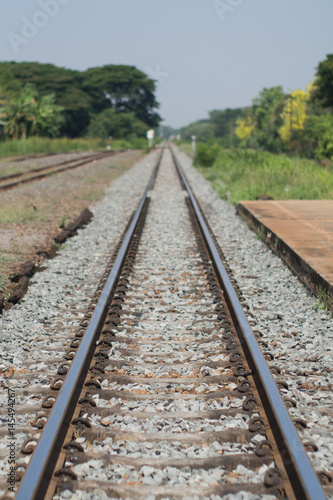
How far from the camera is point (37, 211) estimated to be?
9.79 metres

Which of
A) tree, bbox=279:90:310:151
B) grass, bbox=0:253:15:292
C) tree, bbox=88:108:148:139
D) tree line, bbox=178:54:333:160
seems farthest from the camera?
tree, bbox=279:90:310:151

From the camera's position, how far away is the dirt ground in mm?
6531

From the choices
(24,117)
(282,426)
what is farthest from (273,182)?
(24,117)

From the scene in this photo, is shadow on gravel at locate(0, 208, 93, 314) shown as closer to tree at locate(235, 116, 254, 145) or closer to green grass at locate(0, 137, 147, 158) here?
green grass at locate(0, 137, 147, 158)

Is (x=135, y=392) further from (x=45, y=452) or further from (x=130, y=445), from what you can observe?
(x=45, y=452)

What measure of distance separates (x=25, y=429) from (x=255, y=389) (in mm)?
1420

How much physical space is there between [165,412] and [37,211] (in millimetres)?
7740

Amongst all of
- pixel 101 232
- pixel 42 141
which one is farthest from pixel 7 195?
pixel 42 141

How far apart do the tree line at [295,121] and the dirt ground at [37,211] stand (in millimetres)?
13903

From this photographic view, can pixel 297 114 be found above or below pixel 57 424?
above

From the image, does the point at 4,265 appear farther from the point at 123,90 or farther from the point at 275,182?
the point at 123,90

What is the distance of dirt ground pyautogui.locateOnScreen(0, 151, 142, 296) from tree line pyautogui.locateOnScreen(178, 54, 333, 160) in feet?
45.6

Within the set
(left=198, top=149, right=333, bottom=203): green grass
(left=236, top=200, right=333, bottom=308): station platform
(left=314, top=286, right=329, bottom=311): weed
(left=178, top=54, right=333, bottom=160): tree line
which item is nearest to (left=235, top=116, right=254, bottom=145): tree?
(left=178, top=54, right=333, bottom=160): tree line

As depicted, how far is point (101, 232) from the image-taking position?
819 centimetres
